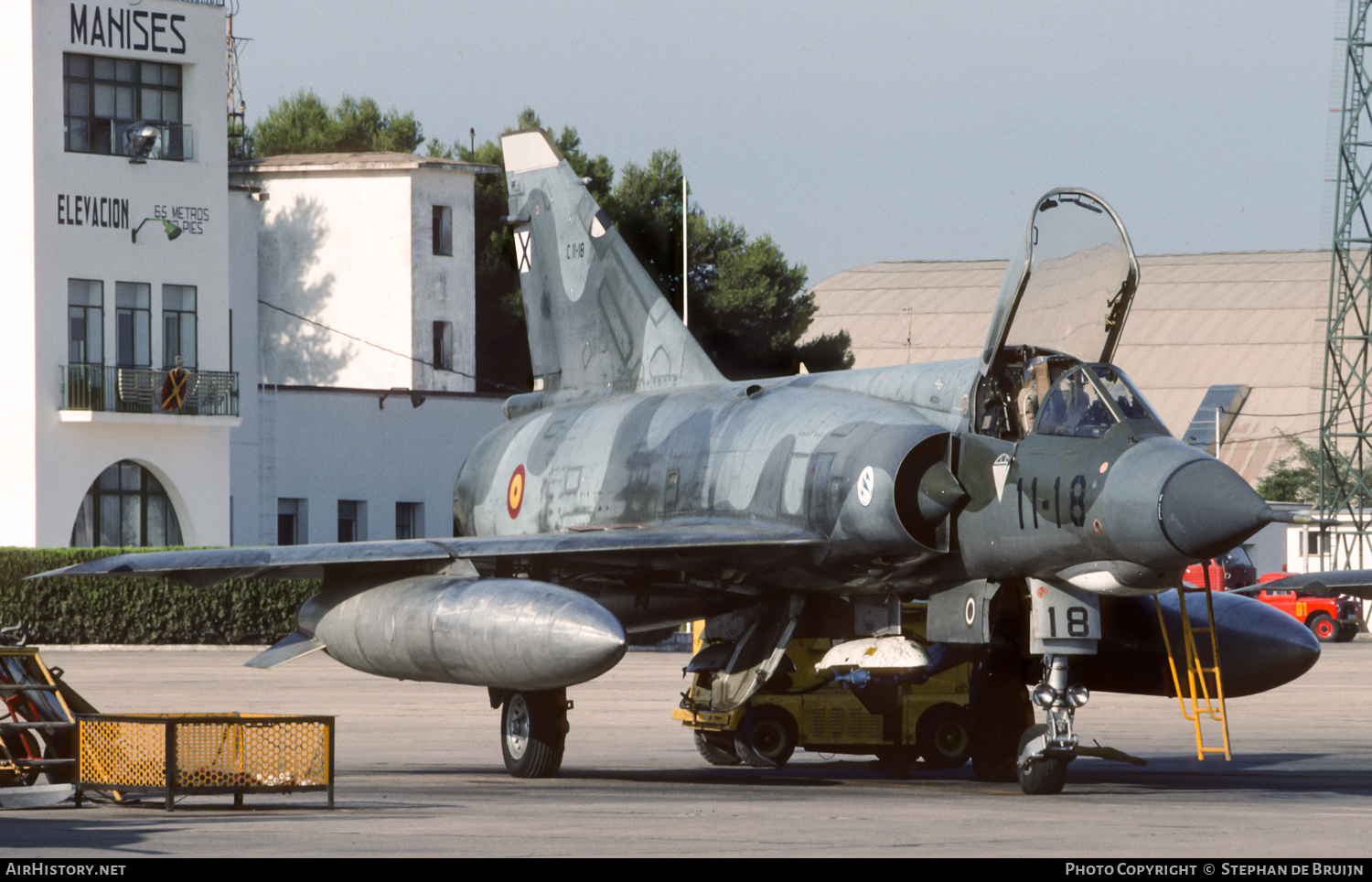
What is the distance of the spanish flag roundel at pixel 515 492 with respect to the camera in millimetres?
19406

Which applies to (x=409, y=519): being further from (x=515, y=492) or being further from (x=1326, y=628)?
(x=515, y=492)

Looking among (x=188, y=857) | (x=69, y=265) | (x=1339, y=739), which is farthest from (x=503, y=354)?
(x=188, y=857)

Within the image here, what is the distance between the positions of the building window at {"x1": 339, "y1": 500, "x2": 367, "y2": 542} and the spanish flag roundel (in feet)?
119

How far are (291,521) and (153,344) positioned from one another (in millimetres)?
7475

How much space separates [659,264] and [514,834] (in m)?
Answer: 56.2

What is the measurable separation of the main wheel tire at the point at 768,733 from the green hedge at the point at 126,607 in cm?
2774

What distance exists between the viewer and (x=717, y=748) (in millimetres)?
18719

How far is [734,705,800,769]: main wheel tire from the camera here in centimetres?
1798

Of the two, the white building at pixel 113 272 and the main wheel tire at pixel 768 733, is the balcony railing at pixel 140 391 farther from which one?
the main wheel tire at pixel 768 733

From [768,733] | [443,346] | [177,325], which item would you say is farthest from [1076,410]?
[443,346]

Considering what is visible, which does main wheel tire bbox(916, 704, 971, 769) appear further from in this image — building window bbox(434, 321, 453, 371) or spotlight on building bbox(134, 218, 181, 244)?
building window bbox(434, 321, 453, 371)

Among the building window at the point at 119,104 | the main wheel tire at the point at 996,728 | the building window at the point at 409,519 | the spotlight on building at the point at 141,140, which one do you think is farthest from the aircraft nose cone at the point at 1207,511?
the building window at the point at 409,519

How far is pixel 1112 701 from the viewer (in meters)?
30.7
